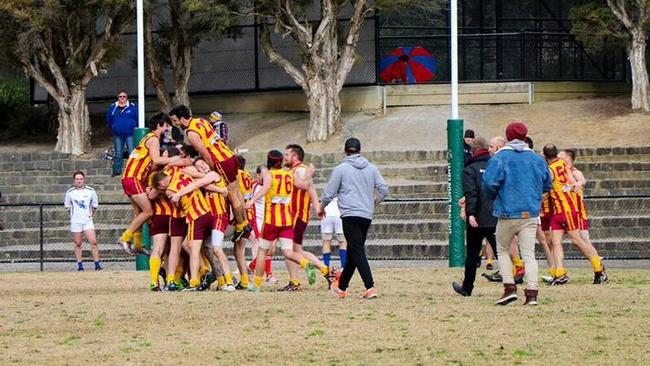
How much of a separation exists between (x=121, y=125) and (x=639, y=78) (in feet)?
41.7

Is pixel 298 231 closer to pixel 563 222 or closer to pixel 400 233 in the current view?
pixel 563 222

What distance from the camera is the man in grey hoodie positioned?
20.2 meters

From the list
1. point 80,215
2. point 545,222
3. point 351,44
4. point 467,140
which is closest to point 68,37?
point 351,44

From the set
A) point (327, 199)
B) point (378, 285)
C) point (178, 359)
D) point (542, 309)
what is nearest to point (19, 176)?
point (378, 285)

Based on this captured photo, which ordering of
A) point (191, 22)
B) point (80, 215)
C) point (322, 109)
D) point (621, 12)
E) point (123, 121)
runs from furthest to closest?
point (191, 22)
point (322, 109)
point (621, 12)
point (123, 121)
point (80, 215)

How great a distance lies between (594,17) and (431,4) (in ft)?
13.0

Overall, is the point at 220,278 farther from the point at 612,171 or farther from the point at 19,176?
the point at 19,176

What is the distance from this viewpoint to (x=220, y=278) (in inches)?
876

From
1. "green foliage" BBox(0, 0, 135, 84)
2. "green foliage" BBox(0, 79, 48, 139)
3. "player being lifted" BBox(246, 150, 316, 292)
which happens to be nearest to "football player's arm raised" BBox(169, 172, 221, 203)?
"player being lifted" BBox(246, 150, 316, 292)

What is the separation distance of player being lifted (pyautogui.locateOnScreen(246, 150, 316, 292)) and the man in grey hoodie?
1773 mm

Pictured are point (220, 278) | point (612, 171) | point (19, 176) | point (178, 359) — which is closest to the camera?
point (178, 359)

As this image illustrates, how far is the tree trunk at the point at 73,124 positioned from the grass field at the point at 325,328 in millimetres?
21207

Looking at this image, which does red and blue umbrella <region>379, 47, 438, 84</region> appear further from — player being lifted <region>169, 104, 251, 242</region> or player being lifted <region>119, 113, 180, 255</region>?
player being lifted <region>169, 104, 251, 242</region>

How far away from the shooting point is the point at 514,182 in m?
18.7
